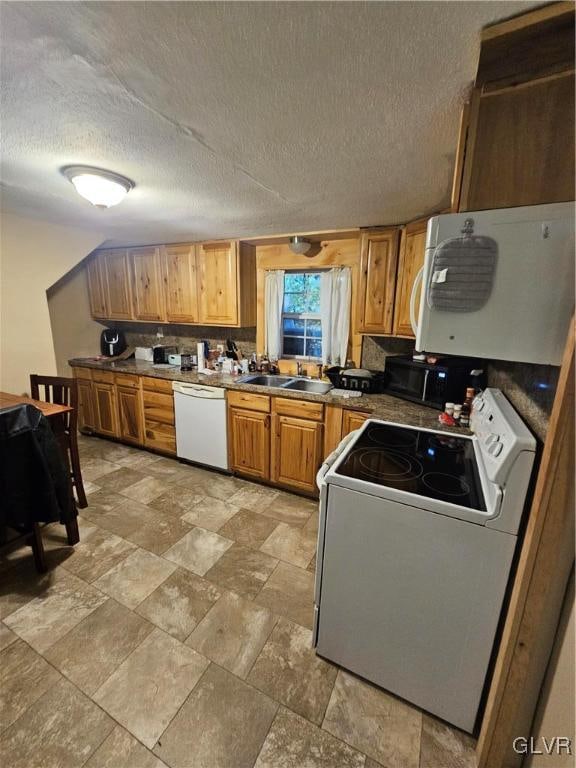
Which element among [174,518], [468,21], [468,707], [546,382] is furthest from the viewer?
[174,518]

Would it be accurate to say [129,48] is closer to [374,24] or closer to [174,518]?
[374,24]

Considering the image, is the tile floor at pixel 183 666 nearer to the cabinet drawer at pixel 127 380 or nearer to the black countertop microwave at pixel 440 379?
the black countertop microwave at pixel 440 379

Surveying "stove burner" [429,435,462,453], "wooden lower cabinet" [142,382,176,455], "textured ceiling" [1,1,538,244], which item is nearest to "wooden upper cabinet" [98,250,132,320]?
"wooden lower cabinet" [142,382,176,455]

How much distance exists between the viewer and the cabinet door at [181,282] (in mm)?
3225

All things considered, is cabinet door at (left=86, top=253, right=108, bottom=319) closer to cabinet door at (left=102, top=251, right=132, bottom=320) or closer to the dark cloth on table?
cabinet door at (left=102, top=251, right=132, bottom=320)

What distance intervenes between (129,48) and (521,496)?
173 centimetres

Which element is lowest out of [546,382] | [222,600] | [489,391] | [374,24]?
[222,600]

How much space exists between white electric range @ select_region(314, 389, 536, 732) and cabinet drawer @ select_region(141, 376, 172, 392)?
220 cm

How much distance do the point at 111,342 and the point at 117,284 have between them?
694 mm

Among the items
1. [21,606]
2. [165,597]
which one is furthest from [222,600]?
[21,606]

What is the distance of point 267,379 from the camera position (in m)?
3.17

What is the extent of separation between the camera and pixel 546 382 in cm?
111

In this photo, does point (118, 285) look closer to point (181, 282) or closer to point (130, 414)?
point (181, 282)

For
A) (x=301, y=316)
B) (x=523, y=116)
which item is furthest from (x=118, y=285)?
(x=523, y=116)
